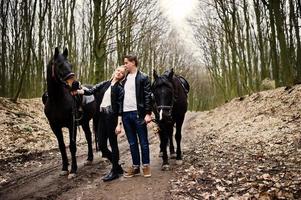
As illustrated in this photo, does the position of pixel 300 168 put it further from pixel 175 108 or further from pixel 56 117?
pixel 56 117

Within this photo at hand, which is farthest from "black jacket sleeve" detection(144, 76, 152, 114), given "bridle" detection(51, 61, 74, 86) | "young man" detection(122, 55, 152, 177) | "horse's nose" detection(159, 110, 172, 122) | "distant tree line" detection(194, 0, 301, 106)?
"distant tree line" detection(194, 0, 301, 106)

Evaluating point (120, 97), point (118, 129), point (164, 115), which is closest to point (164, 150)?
point (164, 115)

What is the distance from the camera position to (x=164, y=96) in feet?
25.9

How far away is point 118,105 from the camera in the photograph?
24.3 feet

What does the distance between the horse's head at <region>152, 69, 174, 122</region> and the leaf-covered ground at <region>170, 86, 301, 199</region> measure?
1235 mm

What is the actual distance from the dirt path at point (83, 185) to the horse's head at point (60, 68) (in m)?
1.99

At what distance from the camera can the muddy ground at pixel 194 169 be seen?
6242 millimetres

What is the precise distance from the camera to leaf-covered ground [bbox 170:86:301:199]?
19.8ft

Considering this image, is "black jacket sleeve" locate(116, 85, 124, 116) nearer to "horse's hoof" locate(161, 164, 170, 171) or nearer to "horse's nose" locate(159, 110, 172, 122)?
"horse's nose" locate(159, 110, 172, 122)

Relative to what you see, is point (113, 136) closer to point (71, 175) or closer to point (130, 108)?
point (130, 108)

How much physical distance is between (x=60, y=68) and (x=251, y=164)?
14.2 ft

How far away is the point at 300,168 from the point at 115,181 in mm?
3405

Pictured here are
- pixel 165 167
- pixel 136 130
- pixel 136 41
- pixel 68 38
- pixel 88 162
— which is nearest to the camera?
pixel 136 130

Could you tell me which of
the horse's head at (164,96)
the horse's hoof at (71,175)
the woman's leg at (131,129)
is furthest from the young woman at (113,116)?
the horse's head at (164,96)
